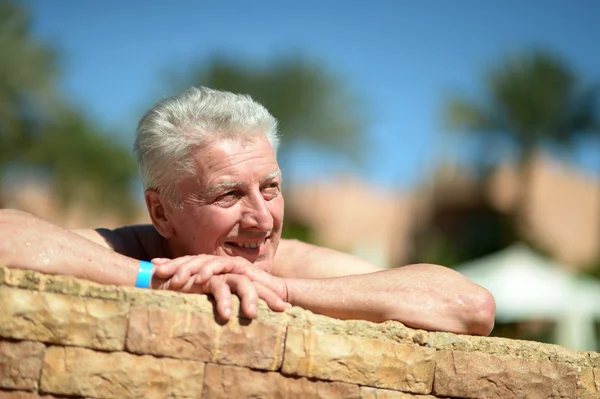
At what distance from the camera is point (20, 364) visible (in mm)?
2377

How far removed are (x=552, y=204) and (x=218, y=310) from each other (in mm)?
27154

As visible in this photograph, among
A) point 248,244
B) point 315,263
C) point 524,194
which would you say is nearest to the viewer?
point 248,244

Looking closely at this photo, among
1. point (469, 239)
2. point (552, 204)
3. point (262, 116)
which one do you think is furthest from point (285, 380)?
point (552, 204)

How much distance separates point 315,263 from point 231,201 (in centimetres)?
64

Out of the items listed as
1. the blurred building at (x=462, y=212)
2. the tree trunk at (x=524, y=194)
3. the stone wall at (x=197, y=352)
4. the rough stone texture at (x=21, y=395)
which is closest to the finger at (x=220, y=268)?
the stone wall at (x=197, y=352)

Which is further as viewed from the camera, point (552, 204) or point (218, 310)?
point (552, 204)

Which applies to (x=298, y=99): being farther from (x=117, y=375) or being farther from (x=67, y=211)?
(x=117, y=375)

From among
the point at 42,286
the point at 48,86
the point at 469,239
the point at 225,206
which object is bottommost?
the point at 42,286

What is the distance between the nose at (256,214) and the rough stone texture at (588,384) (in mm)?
1405

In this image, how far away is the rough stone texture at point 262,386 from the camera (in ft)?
8.16

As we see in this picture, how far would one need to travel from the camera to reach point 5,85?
809 inches

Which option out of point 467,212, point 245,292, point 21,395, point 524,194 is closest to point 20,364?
point 21,395

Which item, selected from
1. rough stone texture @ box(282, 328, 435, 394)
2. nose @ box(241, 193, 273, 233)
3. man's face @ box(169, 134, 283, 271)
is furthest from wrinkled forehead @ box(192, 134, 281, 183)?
rough stone texture @ box(282, 328, 435, 394)

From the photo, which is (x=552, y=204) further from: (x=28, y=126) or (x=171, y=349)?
(x=171, y=349)
